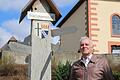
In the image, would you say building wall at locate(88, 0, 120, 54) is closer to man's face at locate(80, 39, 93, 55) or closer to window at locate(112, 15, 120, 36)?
window at locate(112, 15, 120, 36)

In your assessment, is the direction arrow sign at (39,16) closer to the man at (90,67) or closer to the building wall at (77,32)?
the man at (90,67)

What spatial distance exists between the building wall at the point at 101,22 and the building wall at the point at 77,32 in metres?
0.70

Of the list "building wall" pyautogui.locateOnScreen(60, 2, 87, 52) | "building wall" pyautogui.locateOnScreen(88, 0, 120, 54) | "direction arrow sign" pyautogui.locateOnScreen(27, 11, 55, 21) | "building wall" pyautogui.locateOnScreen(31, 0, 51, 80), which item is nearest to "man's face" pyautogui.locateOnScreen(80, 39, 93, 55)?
"building wall" pyautogui.locateOnScreen(31, 0, 51, 80)

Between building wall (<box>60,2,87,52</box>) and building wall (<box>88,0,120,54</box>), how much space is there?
2.30ft

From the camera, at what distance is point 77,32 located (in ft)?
96.7

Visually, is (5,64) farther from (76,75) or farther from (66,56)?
(76,75)

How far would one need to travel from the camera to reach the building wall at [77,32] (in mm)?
28689

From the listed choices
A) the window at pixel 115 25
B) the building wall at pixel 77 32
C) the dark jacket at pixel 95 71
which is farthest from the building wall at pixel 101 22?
the dark jacket at pixel 95 71

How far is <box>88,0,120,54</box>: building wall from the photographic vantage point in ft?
91.7

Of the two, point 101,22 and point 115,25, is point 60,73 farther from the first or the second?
point 115,25

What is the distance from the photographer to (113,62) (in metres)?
20.9

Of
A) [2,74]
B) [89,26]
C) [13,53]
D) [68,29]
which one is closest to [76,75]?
[68,29]

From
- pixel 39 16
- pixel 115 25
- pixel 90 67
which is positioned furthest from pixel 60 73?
pixel 115 25

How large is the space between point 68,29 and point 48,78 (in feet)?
3.49
